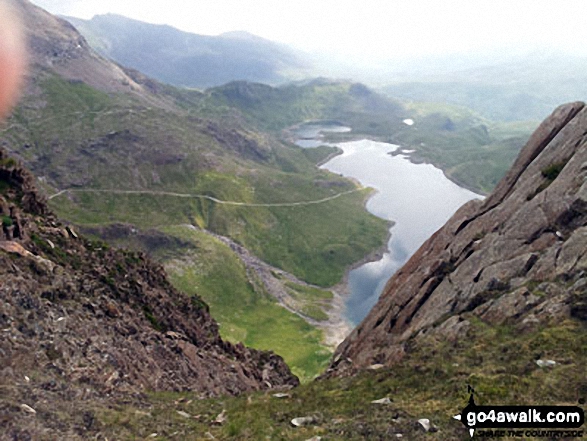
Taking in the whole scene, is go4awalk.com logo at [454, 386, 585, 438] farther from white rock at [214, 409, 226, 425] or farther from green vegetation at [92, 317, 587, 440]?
white rock at [214, 409, 226, 425]

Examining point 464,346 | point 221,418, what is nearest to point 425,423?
point 464,346

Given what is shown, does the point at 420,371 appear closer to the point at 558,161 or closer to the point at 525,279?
the point at 525,279

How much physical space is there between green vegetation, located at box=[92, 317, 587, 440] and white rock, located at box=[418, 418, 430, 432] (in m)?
0.45

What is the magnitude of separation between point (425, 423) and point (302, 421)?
26.1 ft

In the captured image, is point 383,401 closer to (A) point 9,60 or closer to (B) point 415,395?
(B) point 415,395

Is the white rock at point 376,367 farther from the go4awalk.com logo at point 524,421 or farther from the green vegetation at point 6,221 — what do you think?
the green vegetation at point 6,221

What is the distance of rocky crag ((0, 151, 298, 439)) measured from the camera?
29312 mm

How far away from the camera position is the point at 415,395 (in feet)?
91.9

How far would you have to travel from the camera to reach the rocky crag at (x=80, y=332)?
2931 cm

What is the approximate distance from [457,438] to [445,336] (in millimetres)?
13734

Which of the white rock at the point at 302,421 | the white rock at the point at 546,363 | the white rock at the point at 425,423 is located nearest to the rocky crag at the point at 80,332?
the white rock at the point at 302,421

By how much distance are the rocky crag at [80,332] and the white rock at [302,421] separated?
12.8 metres

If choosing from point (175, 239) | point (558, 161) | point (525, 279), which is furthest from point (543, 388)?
point (175, 239)

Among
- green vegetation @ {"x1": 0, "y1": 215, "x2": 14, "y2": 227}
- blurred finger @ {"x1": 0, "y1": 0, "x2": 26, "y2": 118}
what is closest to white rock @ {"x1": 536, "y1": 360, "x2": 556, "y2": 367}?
blurred finger @ {"x1": 0, "y1": 0, "x2": 26, "y2": 118}
